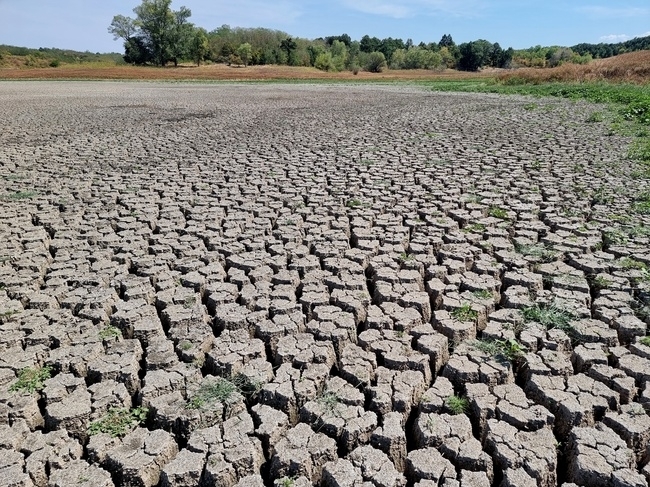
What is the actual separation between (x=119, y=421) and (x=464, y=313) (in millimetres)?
2123

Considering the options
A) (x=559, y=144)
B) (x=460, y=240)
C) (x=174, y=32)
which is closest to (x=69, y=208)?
(x=460, y=240)

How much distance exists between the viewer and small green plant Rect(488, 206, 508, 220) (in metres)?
5.16

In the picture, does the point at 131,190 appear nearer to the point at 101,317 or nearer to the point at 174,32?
the point at 101,317

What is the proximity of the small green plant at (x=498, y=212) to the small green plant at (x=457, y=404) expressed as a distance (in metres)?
3.10

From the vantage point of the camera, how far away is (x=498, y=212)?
5277 mm

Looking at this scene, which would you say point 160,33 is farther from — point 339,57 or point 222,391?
point 222,391

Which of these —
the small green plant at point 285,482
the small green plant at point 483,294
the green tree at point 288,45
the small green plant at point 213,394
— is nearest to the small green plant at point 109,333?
the small green plant at point 213,394

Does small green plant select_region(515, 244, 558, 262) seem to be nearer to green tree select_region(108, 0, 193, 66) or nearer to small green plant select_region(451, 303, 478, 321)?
small green plant select_region(451, 303, 478, 321)

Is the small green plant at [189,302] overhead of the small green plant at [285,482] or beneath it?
overhead

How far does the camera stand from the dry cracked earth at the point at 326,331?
2115 millimetres

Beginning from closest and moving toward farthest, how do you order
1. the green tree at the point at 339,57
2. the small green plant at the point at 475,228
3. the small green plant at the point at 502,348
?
the small green plant at the point at 502,348 → the small green plant at the point at 475,228 → the green tree at the point at 339,57

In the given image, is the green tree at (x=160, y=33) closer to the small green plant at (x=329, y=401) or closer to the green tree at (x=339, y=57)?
the green tree at (x=339, y=57)

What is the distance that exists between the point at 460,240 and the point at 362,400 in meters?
2.43

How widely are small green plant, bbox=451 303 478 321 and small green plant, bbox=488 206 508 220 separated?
85.4 inches
